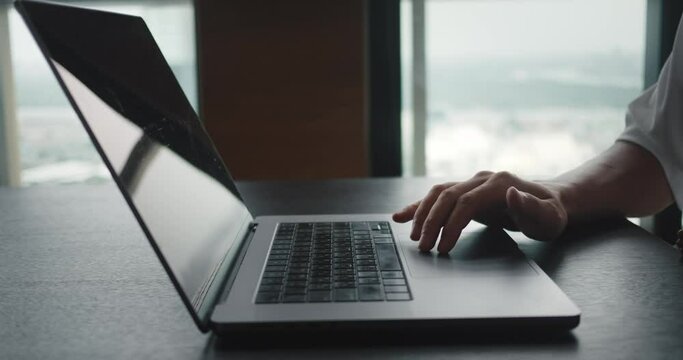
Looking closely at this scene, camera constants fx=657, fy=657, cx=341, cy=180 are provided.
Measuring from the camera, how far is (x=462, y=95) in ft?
8.57

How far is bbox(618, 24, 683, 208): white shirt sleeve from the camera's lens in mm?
951

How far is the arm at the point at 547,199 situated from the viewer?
653 millimetres

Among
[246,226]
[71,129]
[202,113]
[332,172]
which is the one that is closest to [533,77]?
[332,172]

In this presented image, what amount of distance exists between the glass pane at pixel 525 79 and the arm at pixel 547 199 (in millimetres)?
1626

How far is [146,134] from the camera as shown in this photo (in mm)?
561

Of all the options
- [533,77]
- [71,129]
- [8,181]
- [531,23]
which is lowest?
[8,181]

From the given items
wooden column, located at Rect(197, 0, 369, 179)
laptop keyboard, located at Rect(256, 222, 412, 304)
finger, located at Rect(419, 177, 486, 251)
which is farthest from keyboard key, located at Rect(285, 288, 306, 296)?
wooden column, located at Rect(197, 0, 369, 179)

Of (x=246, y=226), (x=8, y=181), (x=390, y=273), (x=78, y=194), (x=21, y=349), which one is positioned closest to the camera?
(x=21, y=349)

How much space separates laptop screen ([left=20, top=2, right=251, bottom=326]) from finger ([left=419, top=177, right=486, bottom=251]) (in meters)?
0.19

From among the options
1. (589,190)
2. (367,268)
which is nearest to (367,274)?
(367,268)

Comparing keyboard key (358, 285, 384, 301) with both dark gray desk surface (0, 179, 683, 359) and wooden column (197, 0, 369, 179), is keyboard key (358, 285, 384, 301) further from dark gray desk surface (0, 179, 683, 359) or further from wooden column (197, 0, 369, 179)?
wooden column (197, 0, 369, 179)

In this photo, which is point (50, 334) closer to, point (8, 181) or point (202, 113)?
Result: point (202, 113)

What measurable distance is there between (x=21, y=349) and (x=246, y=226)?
34 centimetres

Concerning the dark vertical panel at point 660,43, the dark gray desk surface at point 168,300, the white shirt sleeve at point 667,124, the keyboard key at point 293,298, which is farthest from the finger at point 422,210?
the dark vertical panel at point 660,43
